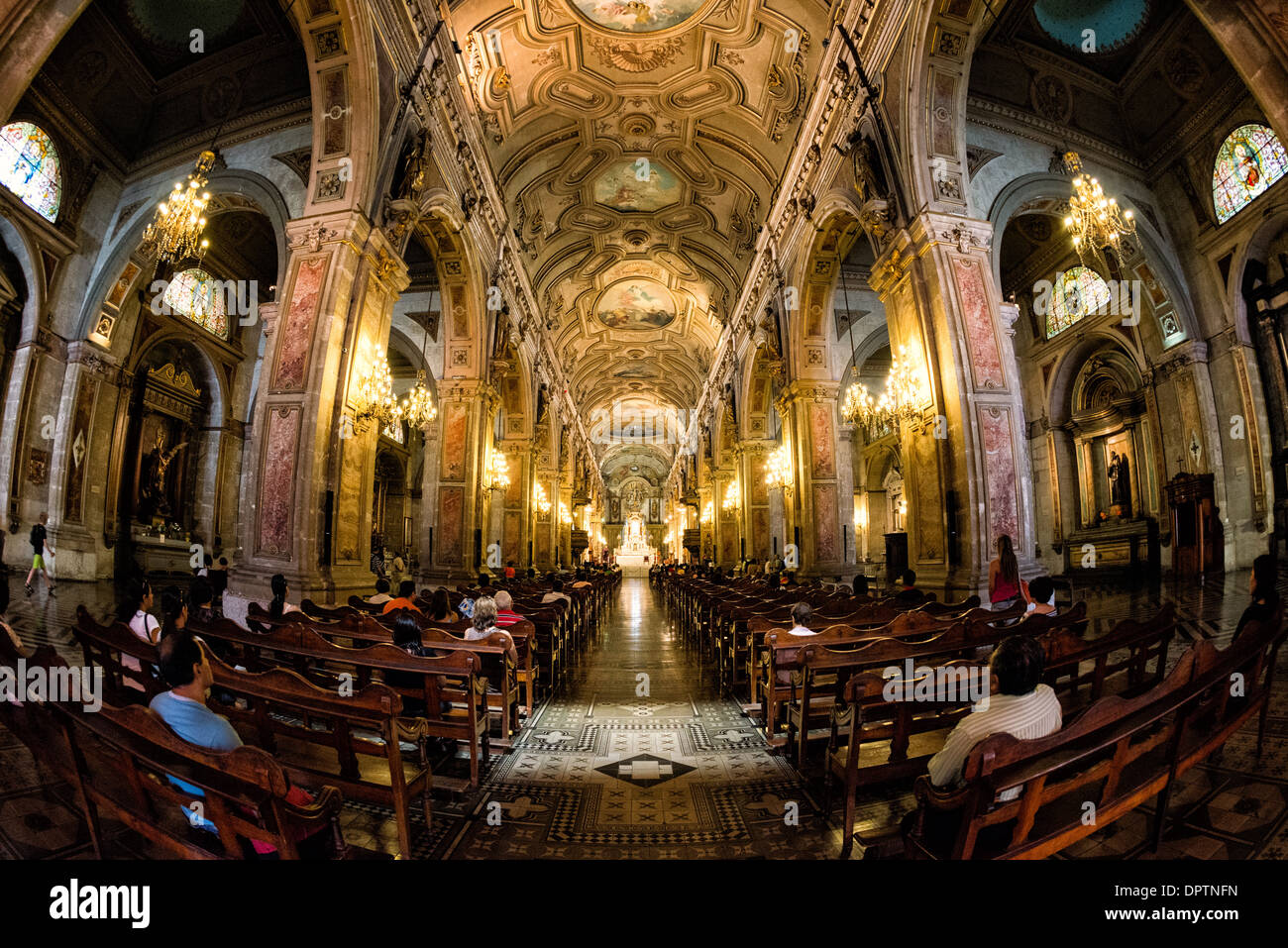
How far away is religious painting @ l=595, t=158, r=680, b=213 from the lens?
16438 mm

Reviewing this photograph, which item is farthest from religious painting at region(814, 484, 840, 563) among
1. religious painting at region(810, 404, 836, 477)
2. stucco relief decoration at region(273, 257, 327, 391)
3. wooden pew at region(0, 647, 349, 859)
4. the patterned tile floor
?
wooden pew at region(0, 647, 349, 859)

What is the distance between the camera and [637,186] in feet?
56.6

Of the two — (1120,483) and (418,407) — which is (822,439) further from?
(418,407)

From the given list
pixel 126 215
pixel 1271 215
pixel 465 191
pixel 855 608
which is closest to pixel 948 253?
pixel 855 608

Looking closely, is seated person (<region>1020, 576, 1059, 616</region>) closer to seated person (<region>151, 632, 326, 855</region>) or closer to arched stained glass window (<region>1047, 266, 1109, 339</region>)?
seated person (<region>151, 632, 326, 855</region>)

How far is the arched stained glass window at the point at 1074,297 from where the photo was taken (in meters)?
13.9

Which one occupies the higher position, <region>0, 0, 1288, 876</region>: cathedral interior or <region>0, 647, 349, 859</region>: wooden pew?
<region>0, 0, 1288, 876</region>: cathedral interior

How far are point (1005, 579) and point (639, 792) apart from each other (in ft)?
13.8

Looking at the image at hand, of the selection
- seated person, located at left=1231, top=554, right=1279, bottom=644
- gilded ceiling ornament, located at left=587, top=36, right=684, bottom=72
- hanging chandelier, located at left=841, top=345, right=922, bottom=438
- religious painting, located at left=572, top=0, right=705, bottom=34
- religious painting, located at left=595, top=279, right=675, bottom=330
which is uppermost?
gilded ceiling ornament, located at left=587, top=36, right=684, bottom=72

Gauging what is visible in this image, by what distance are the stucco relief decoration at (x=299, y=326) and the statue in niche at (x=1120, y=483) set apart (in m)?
18.3

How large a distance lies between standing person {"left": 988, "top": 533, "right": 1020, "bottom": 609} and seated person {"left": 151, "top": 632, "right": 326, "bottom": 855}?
18.2ft

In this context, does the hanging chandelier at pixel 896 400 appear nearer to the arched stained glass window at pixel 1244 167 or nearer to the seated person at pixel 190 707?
the arched stained glass window at pixel 1244 167

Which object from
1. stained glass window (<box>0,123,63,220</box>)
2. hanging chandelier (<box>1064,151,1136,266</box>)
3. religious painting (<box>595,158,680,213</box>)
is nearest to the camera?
hanging chandelier (<box>1064,151,1136,266</box>)
